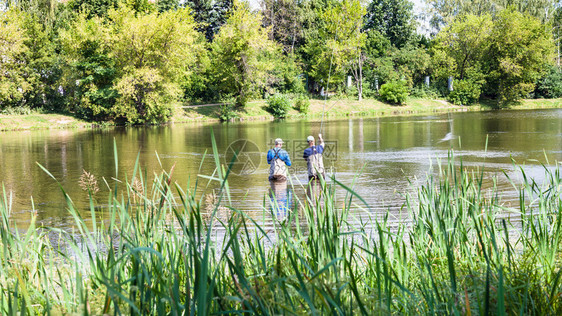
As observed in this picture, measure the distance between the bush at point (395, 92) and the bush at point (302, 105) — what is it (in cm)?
842

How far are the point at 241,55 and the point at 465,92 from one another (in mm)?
22176

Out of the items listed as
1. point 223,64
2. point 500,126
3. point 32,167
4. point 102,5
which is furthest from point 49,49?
point 500,126

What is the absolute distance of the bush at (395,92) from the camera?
50.2 meters

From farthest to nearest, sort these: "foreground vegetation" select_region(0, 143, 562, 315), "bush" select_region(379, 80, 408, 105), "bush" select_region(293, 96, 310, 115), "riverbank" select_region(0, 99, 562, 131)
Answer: "bush" select_region(379, 80, 408, 105)
"bush" select_region(293, 96, 310, 115)
"riverbank" select_region(0, 99, 562, 131)
"foreground vegetation" select_region(0, 143, 562, 315)

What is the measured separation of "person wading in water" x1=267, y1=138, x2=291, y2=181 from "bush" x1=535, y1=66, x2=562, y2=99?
49.0 meters

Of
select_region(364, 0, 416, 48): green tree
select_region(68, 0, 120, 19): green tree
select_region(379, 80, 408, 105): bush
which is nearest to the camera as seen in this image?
select_region(68, 0, 120, 19): green tree

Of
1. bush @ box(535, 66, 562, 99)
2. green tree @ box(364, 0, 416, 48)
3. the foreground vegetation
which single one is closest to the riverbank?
bush @ box(535, 66, 562, 99)

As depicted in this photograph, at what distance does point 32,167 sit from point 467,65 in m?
46.9

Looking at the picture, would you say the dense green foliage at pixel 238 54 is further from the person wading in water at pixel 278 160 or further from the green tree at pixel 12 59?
the person wading in water at pixel 278 160

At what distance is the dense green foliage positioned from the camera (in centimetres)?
3934

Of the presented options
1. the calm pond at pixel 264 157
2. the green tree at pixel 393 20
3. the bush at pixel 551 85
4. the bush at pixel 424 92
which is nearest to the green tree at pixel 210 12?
the green tree at pixel 393 20

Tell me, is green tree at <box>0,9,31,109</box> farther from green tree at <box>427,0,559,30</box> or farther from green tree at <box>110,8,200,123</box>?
green tree at <box>427,0,559,30</box>

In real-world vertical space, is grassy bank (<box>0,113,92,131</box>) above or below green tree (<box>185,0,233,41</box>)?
below

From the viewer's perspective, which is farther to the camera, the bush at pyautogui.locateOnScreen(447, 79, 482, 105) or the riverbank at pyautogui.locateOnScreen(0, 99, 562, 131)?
the bush at pyautogui.locateOnScreen(447, 79, 482, 105)
